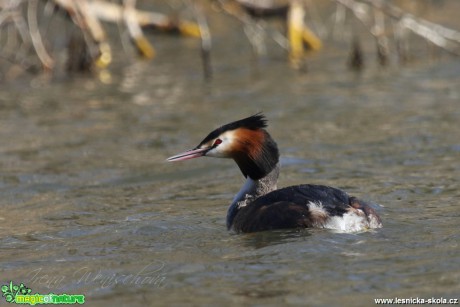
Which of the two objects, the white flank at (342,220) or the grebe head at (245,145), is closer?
the white flank at (342,220)

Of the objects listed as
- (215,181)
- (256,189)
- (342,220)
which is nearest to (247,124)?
(256,189)

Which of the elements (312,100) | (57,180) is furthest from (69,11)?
(57,180)

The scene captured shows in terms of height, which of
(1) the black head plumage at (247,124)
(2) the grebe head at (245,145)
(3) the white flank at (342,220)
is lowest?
(3) the white flank at (342,220)

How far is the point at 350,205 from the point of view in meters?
7.05

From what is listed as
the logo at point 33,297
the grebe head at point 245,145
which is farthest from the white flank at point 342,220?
the logo at point 33,297

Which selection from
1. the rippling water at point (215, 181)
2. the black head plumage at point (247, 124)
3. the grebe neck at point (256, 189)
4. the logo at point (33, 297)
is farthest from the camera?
the grebe neck at point (256, 189)

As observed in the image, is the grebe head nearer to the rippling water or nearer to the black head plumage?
the black head plumage

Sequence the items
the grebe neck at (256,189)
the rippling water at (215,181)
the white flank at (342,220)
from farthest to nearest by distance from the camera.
A: the grebe neck at (256,189) → the white flank at (342,220) → the rippling water at (215,181)

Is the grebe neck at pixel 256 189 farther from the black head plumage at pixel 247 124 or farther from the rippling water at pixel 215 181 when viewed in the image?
the black head plumage at pixel 247 124

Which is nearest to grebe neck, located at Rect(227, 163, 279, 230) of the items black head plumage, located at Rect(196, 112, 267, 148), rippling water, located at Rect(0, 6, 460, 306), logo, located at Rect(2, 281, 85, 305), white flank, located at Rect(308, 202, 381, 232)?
rippling water, located at Rect(0, 6, 460, 306)

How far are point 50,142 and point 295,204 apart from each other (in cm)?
555

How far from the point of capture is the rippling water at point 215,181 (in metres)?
6.12

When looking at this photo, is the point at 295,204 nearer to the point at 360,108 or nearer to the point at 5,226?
the point at 5,226

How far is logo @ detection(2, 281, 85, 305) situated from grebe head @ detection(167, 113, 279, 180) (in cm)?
164
